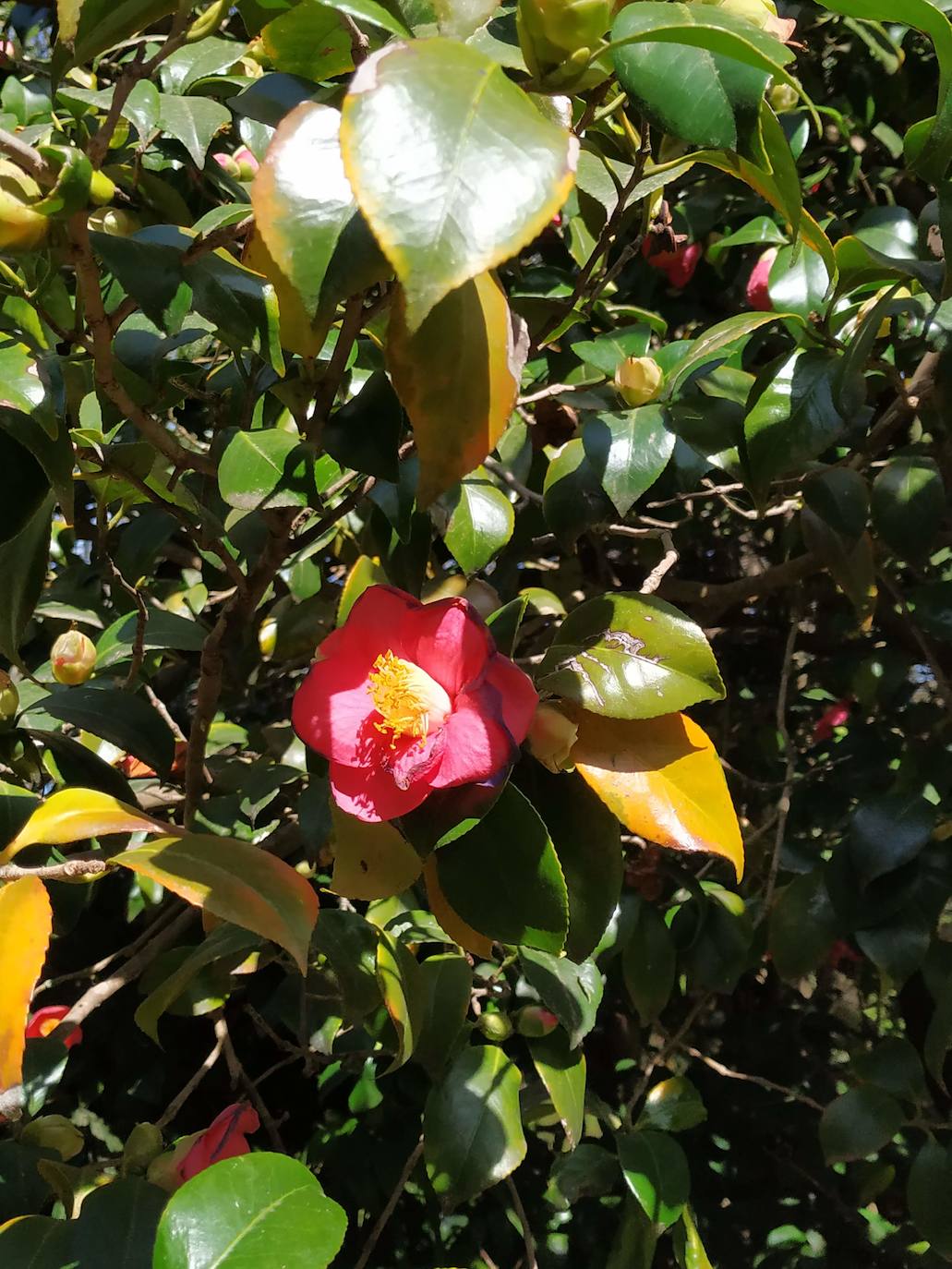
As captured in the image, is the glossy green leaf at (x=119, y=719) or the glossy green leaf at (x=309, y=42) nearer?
the glossy green leaf at (x=309, y=42)

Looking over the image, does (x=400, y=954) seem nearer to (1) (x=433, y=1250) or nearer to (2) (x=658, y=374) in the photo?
(2) (x=658, y=374)

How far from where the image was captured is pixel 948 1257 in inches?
36.2

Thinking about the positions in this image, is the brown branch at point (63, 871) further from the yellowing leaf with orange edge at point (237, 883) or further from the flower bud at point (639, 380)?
the flower bud at point (639, 380)

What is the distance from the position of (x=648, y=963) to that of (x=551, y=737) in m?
0.53

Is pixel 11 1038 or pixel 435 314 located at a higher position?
pixel 435 314

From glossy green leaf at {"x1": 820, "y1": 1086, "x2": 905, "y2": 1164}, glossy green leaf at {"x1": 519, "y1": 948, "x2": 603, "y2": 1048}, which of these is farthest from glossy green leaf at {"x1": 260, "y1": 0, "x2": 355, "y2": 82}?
glossy green leaf at {"x1": 820, "y1": 1086, "x2": 905, "y2": 1164}

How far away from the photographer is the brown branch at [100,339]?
0.40 meters

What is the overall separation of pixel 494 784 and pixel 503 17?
404 mm

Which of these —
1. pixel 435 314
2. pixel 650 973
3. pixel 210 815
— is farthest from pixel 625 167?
pixel 650 973

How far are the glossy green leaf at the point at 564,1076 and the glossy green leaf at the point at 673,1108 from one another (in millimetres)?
183

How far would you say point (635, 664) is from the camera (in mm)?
521

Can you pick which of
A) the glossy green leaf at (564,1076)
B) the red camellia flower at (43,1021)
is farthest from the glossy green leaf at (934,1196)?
the red camellia flower at (43,1021)

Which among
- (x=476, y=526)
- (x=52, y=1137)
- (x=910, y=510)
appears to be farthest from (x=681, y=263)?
(x=52, y=1137)

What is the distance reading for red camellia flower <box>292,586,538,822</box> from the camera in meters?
0.49
